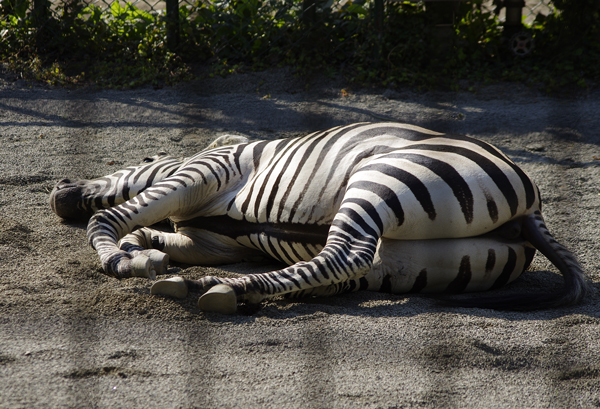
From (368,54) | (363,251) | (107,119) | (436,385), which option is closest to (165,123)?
(107,119)

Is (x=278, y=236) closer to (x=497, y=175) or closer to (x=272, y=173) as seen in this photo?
(x=272, y=173)

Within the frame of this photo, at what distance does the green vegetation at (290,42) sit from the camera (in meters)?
5.69

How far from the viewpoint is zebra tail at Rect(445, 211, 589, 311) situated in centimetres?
226

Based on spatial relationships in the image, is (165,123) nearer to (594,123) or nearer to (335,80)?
(335,80)

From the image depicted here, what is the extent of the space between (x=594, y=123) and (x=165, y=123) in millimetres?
3564

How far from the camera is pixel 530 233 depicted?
7.88 ft

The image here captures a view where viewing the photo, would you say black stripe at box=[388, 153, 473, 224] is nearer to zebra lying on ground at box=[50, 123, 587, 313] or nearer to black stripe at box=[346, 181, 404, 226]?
zebra lying on ground at box=[50, 123, 587, 313]

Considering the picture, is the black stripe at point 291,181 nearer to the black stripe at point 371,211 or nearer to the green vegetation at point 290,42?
the black stripe at point 371,211

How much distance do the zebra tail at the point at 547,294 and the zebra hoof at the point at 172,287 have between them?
3.48 ft

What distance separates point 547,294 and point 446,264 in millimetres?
401

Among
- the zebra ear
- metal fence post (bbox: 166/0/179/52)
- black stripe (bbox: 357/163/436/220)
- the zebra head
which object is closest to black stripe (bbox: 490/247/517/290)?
black stripe (bbox: 357/163/436/220)

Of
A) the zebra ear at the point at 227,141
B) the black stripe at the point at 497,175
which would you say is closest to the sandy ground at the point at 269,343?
the black stripe at the point at 497,175

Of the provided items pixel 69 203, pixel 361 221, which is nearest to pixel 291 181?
pixel 361 221

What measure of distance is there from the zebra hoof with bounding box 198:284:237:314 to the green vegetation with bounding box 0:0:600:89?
391cm
